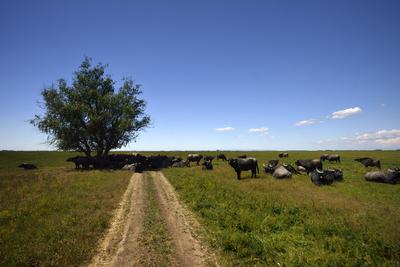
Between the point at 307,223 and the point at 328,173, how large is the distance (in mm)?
14200

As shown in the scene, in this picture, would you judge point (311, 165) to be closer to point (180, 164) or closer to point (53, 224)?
point (180, 164)

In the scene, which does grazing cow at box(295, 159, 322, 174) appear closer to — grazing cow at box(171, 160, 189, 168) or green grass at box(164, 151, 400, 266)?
green grass at box(164, 151, 400, 266)

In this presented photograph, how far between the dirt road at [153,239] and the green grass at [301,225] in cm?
76

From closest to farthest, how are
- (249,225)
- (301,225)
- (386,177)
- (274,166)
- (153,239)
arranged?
(153,239) → (249,225) → (301,225) → (386,177) → (274,166)

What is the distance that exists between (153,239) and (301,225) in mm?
6346

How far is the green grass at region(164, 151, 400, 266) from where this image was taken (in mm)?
8578

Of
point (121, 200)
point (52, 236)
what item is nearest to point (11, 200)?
point (121, 200)

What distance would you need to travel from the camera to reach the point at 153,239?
1012cm

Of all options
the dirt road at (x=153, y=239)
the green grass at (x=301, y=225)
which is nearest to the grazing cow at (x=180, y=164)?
the green grass at (x=301, y=225)

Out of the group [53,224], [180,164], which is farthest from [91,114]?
[53,224]

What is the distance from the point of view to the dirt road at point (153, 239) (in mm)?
8469

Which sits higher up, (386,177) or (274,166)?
(274,166)

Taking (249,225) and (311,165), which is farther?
(311,165)

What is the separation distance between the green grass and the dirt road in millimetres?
761
